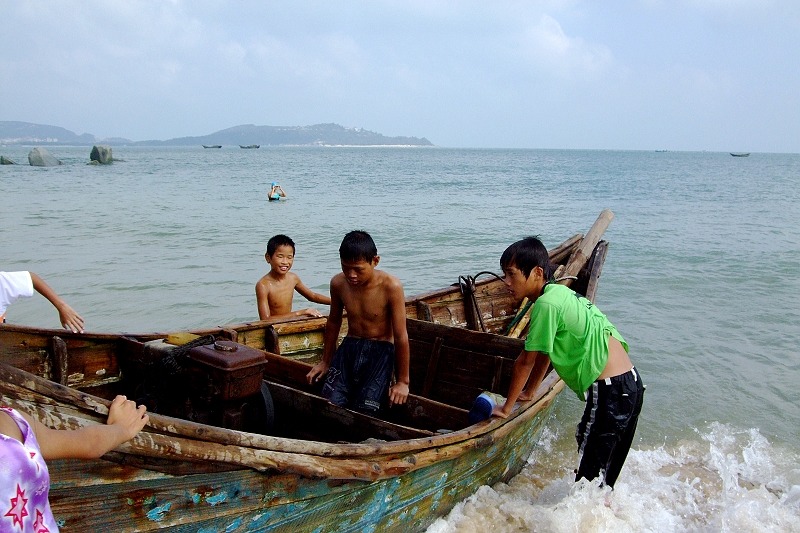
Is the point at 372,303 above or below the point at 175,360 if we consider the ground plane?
above

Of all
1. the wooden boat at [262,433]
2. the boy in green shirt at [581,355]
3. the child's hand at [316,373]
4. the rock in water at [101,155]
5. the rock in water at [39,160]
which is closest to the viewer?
the wooden boat at [262,433]

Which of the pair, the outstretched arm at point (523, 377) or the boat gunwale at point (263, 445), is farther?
the outstretched arm at point (523, 377)

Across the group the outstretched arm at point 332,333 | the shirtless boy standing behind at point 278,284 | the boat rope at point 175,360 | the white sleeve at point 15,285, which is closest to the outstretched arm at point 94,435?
the boat rope at point 175,360

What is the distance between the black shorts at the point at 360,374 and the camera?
3.88m

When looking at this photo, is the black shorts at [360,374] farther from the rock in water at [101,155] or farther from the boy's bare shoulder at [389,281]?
the rock in water at [101,155]

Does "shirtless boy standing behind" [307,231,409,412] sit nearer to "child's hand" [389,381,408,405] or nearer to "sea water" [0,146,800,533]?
"child's hand" [389,381,408,405]

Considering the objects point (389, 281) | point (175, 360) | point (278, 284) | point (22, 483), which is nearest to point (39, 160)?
point (278, 284)

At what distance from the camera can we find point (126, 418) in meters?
1.96

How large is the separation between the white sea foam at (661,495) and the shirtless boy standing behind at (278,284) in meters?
2.19

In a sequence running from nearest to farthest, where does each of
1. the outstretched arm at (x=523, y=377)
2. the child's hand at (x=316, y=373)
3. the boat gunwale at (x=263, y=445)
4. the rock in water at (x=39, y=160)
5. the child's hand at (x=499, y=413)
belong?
the boat gunwale at (x=263, y=445), the outstretched arm at (x=523, y=377), the child's hand at (x=499, y=413), the child's hand at (x=316, y=373), the rock in water at (x=39, y=160)

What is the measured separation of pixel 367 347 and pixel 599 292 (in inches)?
309

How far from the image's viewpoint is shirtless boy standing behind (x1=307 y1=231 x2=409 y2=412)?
3.79m

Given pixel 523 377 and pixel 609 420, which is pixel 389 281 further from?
pixel 609 420

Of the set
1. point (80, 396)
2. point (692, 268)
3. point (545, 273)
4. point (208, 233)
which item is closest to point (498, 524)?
point (545, 273)
